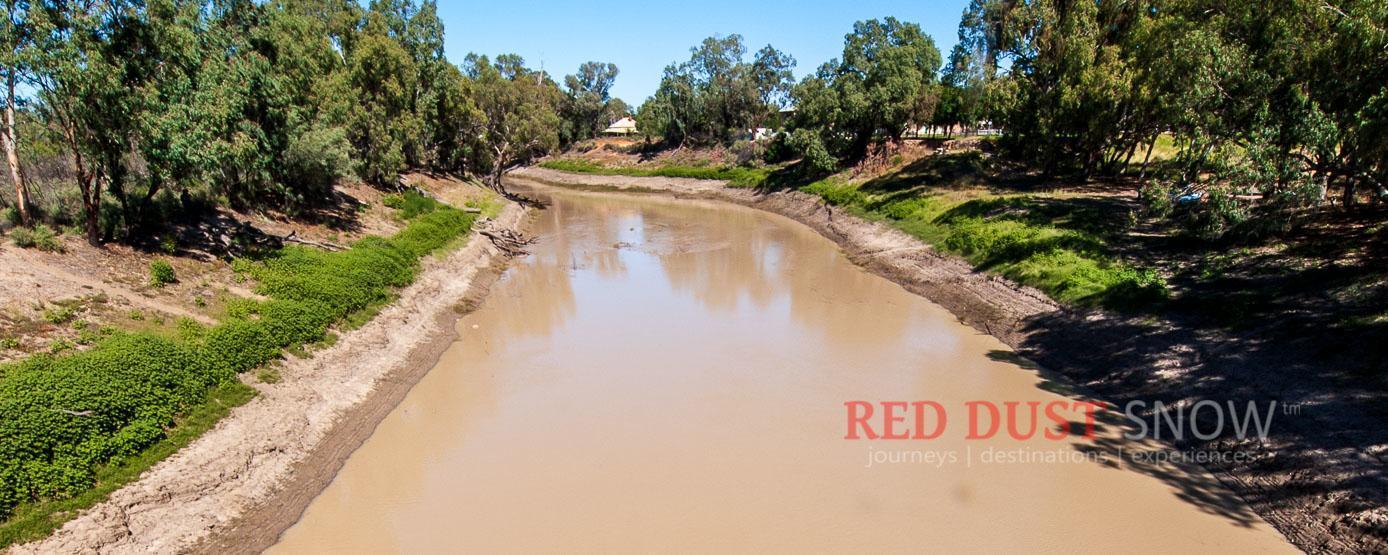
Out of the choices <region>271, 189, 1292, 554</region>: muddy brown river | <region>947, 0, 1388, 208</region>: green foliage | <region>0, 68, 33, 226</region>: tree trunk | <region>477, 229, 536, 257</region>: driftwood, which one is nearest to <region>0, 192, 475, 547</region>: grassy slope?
<region>271, 189, 1292, 554</region>: muddy brown river

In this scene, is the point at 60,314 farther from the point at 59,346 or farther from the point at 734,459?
the point at 734,459

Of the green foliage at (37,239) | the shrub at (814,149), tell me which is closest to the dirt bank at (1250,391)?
the green foliage at (37,239)

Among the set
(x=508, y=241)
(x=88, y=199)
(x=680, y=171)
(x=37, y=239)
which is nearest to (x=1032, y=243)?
(x=508, y=241)

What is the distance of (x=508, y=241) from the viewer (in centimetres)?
3688

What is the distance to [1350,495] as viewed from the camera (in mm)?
10672

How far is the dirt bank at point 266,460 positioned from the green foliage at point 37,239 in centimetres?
705

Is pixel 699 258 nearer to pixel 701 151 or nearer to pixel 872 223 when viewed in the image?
pixel 872 223

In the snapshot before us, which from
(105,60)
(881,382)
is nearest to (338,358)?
(105,60)

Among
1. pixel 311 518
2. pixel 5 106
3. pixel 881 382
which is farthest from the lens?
pixel 881 382

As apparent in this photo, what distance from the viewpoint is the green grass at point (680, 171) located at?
61.1m

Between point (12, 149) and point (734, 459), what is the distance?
65.7 ft

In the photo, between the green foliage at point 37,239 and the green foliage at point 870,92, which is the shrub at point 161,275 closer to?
the green foliage at point 37,239

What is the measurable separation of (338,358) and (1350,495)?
22.0m

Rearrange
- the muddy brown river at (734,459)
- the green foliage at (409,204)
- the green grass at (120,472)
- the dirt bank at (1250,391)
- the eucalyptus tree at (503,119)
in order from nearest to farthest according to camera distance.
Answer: the green grass at (120,472) < the dirt bank at (1250,391) < the muddy brown river at (734,459) < the green foliage at (409,204) < the eucalyptus tree at (503,119)
